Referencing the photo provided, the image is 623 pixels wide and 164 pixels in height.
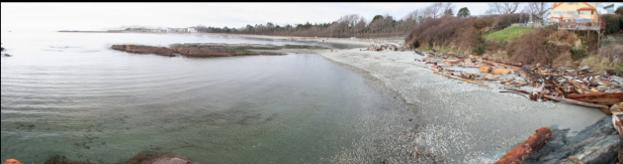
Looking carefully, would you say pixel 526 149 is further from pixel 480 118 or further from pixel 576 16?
pixel 576 16

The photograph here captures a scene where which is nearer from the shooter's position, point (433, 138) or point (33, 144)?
point (33, 144)

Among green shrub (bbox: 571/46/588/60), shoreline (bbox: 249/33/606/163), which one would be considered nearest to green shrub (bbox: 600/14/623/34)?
green shrub (bbox: 571/46/588/60)

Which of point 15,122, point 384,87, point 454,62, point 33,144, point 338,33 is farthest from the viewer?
point 338,33

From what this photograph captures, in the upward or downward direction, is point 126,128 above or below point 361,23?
below

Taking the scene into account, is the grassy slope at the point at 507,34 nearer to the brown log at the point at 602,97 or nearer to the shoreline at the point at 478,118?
the shoreline at the point at 478,118

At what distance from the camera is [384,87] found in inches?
678

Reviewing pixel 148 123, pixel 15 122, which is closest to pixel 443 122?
pixel 148 123

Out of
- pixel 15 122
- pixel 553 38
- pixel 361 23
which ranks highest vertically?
pixel 361 23

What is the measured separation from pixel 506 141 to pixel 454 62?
16.8 metres

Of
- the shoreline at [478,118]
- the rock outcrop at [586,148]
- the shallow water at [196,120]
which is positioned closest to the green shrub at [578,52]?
the shoreline at [478,118]

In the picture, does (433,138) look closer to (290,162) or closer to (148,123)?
(290,162)

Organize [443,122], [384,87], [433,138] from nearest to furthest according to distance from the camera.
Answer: [433,138] → [443,122] → [384,87]

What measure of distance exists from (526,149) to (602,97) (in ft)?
24.3

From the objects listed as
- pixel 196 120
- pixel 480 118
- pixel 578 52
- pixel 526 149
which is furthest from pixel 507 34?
pixel 196 120
